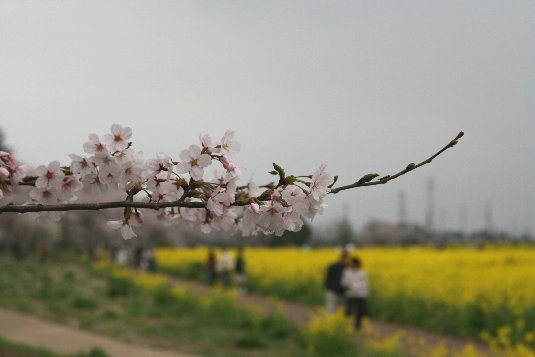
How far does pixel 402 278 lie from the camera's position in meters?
17.3

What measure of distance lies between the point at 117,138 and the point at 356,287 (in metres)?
10.3

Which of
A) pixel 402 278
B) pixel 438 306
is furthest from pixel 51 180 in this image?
pixel 402 278

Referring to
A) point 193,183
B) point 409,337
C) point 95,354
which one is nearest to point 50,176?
point 193,183

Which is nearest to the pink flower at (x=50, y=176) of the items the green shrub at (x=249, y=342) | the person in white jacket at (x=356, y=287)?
the green shrub at (x=249, y=342)

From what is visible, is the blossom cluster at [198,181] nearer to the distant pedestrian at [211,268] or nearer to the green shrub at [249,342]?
the green shrub at [249,342]

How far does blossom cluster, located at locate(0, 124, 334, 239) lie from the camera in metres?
2.16

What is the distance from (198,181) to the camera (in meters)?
2.20

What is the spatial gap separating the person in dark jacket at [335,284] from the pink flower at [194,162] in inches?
416

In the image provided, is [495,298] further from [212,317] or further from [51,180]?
[51,180]

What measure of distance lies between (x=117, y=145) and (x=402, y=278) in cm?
1584

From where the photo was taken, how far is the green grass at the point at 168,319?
32.6ft

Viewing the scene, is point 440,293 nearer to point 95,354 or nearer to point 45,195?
point 95,354

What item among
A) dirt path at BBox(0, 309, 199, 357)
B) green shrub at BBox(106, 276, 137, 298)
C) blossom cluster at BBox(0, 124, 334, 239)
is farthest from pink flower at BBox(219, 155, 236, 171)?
green shrub at BBox(106, 276, 137, 298)

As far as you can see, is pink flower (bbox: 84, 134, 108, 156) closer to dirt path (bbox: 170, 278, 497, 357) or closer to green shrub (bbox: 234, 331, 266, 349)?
dirt path (bbox: 170, 278, 497, 357)
